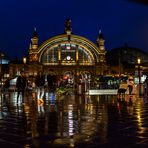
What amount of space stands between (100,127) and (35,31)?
4312 inches

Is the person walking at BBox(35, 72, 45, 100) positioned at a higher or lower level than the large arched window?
lower

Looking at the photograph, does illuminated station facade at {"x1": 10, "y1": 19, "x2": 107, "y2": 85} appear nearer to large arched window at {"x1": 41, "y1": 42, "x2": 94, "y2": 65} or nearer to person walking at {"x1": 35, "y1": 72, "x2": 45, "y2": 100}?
large arched window at {"x1": 41, "y1": 42, "x2": 94, "y2": 65}

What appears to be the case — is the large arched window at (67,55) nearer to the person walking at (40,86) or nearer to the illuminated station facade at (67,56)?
the illuminated station facade at (67,56)

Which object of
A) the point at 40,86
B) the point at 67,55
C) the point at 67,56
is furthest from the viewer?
the point at 67,56

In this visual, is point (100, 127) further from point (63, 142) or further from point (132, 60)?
point (132, 60)

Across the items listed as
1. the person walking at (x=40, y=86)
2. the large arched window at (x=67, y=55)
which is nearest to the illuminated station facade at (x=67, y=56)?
the large arched window at (x=67, y=55)

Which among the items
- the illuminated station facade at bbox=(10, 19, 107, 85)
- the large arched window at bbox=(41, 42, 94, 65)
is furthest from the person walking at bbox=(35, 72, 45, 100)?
the large arched window at bbox=(41, 42, 94, 65)

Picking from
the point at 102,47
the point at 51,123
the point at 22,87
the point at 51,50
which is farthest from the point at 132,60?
the point at 51,123

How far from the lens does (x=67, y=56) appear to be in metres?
114

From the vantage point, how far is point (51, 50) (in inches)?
4392

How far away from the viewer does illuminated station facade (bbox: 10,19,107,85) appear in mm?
108125

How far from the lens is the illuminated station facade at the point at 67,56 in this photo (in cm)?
10812

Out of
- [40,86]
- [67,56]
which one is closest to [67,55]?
[67,56]

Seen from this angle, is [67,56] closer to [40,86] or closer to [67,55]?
[67,55]
